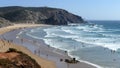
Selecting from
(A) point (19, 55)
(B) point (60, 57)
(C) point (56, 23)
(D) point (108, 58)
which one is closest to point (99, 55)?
(D) point (108, 58)

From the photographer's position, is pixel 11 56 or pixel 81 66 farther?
pixel 81 66

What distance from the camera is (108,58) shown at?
37.5 m

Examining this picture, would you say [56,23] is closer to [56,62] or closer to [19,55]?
[56,62]

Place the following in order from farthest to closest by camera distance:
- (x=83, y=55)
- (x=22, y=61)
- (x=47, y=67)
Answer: (x=83, y=55), (x=47, y=67), (x=22, y=61)

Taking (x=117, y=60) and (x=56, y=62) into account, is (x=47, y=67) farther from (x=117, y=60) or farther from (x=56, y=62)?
(x=117, y=60)

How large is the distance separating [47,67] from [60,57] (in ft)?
21.8

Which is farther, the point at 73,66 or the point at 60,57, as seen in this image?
the point at 60,57

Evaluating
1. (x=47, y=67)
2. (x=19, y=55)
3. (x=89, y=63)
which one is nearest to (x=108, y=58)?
(x=89, y=63)

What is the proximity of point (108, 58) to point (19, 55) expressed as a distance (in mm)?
17820

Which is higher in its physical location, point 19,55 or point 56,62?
point 19,55

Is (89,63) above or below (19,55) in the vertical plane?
below

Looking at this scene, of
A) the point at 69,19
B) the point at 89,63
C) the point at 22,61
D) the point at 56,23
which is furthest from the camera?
the point at 69,19

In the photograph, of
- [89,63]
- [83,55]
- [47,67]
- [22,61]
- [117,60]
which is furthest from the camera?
Result: [83,55]

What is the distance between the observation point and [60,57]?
37719 mm
